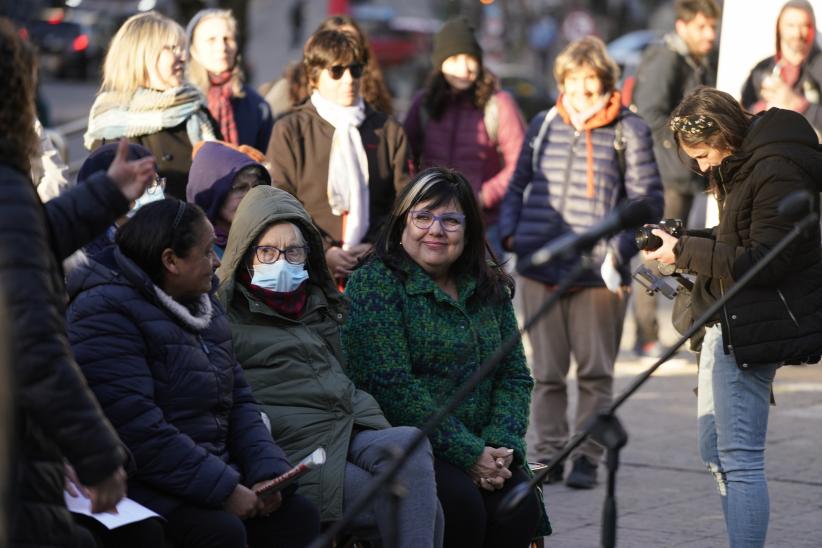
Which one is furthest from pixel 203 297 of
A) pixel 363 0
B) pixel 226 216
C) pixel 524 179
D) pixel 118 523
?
pixel 363 0

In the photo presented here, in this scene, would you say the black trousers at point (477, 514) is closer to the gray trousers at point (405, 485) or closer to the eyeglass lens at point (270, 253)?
the gray trousers at point (405, 485)

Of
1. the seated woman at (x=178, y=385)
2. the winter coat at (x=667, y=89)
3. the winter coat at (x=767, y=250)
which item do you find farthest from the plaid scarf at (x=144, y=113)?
the winter coat at (x=667, y=89)

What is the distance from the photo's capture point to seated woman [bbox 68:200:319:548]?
4.50 meters

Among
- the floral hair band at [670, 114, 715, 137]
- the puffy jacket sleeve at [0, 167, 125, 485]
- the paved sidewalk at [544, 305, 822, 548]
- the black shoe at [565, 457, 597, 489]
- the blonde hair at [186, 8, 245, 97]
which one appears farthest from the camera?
the blonde hair at [186, 8, 245, 97]

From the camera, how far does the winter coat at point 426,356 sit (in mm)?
5336

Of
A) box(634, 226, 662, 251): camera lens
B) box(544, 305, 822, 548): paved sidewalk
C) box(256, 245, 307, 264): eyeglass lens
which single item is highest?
box(634, 226, 662, 251): camera lens

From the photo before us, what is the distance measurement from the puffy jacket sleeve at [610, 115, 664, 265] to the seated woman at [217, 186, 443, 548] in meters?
2.32

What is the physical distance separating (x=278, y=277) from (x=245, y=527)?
3.06ft

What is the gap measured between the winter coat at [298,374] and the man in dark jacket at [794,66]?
423 centimetres

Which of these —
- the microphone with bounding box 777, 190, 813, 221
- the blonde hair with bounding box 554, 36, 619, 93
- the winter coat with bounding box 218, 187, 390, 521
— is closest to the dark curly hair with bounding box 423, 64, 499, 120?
the blonde hair with bounding box 554, 36, 619, 93

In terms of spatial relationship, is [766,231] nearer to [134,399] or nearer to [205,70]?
[134,399]

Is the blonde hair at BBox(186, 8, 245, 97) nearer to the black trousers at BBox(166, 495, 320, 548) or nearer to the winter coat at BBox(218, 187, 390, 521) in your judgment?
the winter coat at BBox(218, 187, 390, 521)

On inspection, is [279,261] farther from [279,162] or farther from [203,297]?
[279,162]

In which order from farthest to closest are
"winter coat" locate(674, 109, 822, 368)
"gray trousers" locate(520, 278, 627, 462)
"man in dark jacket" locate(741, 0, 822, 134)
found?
"man in dark jacket" locate(741, 0, 822, 134), "gray trousers" locate(520, 278, 627, 462), "winter coat" locate(674, 109, 822, 368)
